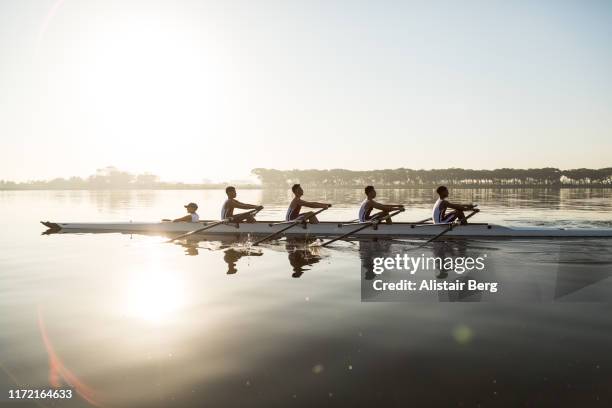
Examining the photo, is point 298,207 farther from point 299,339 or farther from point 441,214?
point 299,339

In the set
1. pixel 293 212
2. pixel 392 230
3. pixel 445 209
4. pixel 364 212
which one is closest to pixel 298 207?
pixel 293 212

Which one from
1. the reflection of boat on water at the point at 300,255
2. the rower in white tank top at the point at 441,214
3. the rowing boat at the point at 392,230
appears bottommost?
the reflection of boat on water at the point at 300,255

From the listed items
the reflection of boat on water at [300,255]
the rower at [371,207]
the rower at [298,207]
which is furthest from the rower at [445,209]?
the reflection of boat on water at [300,255]

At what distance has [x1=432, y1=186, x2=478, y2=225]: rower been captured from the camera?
630 inches

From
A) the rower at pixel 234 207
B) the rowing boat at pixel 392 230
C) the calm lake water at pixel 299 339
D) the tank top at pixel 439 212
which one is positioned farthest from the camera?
the rower at pixel 234 207

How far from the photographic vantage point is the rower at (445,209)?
16.0 metres

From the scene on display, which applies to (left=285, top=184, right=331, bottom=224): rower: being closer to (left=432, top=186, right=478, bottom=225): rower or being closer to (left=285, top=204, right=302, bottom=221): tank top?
(left=285, top=204, right=302, bottom=221): tank top

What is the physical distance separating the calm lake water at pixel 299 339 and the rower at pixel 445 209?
4.38 metres

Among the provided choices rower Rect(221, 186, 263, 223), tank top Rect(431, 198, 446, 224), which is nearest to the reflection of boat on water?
rower Rect(221, 186, 263, 223)

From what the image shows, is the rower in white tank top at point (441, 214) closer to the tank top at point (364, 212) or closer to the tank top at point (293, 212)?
the tank top at point (364, 212)

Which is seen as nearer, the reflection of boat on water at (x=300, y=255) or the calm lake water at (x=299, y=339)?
the calm lake water at (x=299, y=339)

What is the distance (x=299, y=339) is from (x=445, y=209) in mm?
11395

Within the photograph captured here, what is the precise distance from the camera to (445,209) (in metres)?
16.3

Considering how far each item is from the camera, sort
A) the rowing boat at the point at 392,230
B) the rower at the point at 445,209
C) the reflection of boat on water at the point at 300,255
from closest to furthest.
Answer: the reflection of boat on water at the point at 300,255
the rower at the point at 445,209
the rowing boat at the point at 392,230
